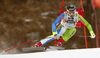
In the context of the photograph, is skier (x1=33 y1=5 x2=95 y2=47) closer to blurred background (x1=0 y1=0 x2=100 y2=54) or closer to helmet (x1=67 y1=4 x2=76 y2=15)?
helmet (x1=67 y1=4 x2=76 y2=15)

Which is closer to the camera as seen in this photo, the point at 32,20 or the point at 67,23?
the point at 67,23

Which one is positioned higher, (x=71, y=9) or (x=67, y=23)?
(x=71, y=9)

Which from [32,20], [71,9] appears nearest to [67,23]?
[71,9]

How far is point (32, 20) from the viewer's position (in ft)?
6.70

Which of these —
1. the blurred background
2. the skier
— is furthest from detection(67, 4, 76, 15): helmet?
the blurred background

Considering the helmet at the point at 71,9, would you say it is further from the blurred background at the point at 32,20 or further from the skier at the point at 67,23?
the blurred background at the point at 32,20

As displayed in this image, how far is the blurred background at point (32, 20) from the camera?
1990 mm

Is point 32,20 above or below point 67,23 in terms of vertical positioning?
above

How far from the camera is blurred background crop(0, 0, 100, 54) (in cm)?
199

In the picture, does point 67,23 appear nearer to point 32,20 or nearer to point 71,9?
point 71,9

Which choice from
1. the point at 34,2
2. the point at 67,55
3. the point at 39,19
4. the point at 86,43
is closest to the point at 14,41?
the point at 39,19

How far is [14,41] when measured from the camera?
197cm

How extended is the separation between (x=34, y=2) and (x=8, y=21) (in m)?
0.52

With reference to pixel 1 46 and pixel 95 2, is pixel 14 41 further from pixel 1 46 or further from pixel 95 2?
pixel 95 2
